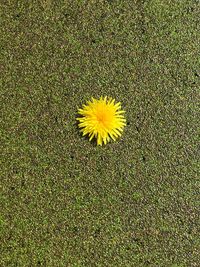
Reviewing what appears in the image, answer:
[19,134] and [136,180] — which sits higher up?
[136,180]

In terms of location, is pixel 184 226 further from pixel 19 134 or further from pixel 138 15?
pixel 138 15

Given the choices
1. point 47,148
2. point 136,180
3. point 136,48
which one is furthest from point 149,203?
point 136,48

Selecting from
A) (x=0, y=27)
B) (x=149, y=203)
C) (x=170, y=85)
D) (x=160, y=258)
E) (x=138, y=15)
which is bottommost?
(x=160, y=258)
